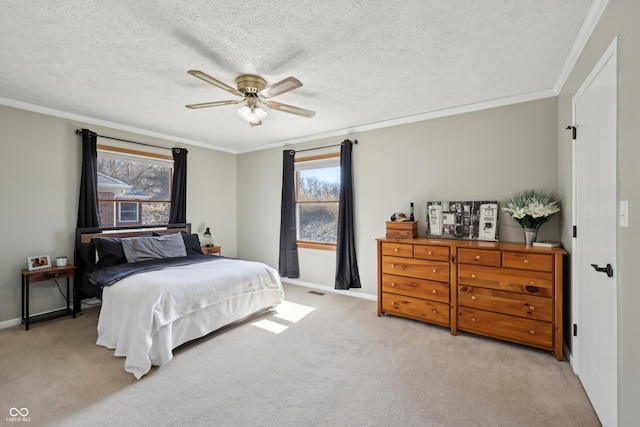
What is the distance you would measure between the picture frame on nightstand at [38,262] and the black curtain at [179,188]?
5.05 feet

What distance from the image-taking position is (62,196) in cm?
361

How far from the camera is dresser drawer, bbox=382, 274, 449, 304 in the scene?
3.06 metres

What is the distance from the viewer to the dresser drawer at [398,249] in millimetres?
3263

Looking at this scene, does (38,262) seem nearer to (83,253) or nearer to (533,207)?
(83,253)

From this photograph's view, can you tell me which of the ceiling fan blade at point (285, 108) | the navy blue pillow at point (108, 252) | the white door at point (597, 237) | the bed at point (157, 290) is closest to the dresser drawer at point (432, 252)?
the white door at point (597, 237)

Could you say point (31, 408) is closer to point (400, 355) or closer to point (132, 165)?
point (400, 355)

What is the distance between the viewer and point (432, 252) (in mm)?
3107

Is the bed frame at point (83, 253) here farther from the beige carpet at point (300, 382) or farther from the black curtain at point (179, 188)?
the black curtain at point (179, 188)

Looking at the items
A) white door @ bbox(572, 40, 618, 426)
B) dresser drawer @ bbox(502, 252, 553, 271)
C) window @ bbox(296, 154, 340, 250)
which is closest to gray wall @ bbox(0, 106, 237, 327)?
window @ bbox(296, 154, 340, 250)

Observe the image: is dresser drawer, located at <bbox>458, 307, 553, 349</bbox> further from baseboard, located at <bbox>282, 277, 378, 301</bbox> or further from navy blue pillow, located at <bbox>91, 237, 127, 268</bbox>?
navy blue pillow, located at <bbox>91, 237, 127, 268</bbox>

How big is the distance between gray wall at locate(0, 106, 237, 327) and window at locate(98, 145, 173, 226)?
29cm
